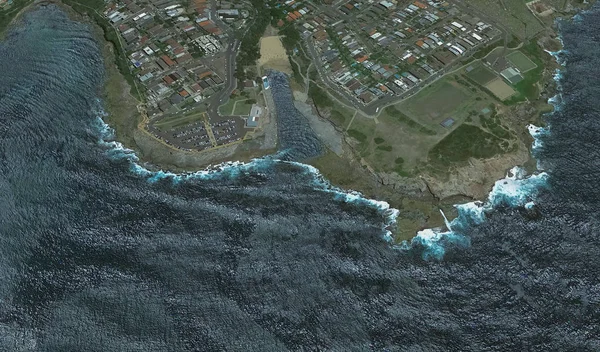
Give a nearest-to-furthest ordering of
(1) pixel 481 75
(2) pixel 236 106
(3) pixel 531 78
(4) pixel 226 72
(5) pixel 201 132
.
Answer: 1. (5) pixel 201 132
2. (2) pixel 236 106
3. (3) pixel 531 78
4. (1) pixel 481 75
5. (4) pixel 226 72

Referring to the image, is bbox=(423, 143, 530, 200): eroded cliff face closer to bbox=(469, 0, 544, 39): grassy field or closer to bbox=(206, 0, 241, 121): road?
bbox=(469, 0, 544, 39): grassy field

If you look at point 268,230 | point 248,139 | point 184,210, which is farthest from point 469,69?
point 184,210

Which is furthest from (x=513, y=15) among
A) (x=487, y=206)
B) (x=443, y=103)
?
(x=487, y=206)

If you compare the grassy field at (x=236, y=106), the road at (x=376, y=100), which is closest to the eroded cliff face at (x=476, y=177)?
the road at (x=376, y=100)

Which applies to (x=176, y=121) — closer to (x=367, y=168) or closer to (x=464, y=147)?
(x=367, y=168)

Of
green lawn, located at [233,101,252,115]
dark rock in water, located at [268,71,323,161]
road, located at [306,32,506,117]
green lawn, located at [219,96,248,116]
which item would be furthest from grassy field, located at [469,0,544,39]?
green lawn, located at [219,96,248,116]

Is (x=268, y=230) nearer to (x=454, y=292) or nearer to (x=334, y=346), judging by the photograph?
(x=334, y=346)
